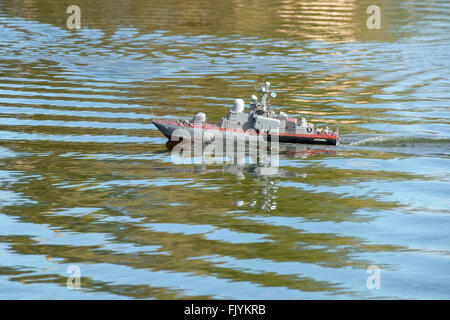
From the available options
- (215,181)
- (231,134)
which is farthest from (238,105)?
(215,181)

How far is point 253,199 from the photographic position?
2202 inches

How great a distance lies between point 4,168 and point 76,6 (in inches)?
5289

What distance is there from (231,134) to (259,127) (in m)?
2.89

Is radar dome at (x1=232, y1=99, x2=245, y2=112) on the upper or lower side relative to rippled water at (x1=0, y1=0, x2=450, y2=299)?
upper

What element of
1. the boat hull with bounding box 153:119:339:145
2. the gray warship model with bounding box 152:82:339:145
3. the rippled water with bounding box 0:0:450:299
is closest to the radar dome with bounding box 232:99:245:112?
the gray warship model with bounding box 152:82:339:145

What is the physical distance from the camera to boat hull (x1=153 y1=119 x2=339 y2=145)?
71.6 metres

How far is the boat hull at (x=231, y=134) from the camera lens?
71625 millimetres

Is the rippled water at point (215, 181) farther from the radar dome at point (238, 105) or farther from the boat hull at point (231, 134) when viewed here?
the radar dome at point (238, 105)

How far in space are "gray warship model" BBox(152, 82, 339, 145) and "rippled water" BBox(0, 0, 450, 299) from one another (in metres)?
1.56

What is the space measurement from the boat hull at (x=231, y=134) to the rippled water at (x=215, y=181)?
121cm

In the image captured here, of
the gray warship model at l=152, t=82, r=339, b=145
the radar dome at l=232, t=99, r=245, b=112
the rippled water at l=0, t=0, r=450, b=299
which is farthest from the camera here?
the radar dome at l=232, t=99, r=245, b=112

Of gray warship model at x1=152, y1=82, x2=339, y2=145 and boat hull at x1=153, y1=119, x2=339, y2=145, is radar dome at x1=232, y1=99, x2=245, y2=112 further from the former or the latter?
boat hull at x1=153, y1=119, x2=339, y2=145

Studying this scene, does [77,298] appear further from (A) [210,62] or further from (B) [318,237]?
(A) [210,62]
